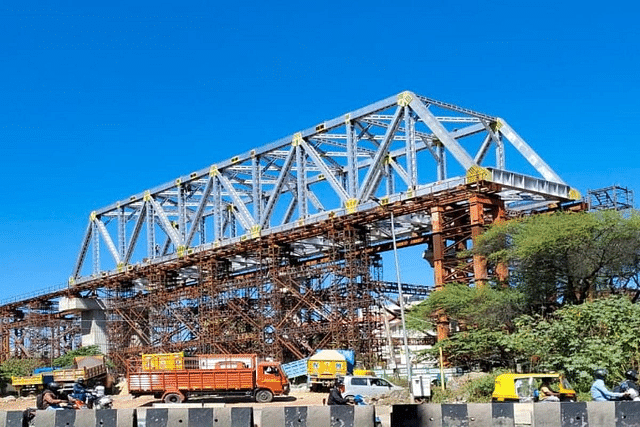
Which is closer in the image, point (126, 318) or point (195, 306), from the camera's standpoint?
point (195, 306)

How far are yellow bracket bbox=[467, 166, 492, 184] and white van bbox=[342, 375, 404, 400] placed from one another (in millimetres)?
13130

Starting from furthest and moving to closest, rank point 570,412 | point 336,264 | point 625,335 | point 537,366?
1. point 336,264
2. point 537,366
3. point 625,335
4. point 570,412

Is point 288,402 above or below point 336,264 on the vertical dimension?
below

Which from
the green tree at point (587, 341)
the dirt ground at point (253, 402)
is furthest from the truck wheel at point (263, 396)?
the green tree at point (587, 341)

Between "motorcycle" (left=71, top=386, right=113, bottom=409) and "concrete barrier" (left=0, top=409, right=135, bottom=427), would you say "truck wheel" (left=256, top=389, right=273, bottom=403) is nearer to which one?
"motorcycle" (left=71, top=386, right=113, bottom=409)

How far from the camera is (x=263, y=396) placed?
44.2m

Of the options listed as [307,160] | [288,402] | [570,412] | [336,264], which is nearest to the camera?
[570,412]

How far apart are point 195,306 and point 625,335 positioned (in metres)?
48.0

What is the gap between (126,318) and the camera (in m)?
80.8

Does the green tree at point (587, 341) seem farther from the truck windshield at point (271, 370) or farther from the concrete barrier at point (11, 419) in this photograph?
the concrete barrier at point (11, 419)

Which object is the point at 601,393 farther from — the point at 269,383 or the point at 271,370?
the point at 271,370

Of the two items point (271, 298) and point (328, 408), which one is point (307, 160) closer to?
point (271, 298)

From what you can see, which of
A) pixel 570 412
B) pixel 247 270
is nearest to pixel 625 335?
pixel 570 412

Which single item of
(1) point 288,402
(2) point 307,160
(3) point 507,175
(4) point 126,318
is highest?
(2) point 307,160
